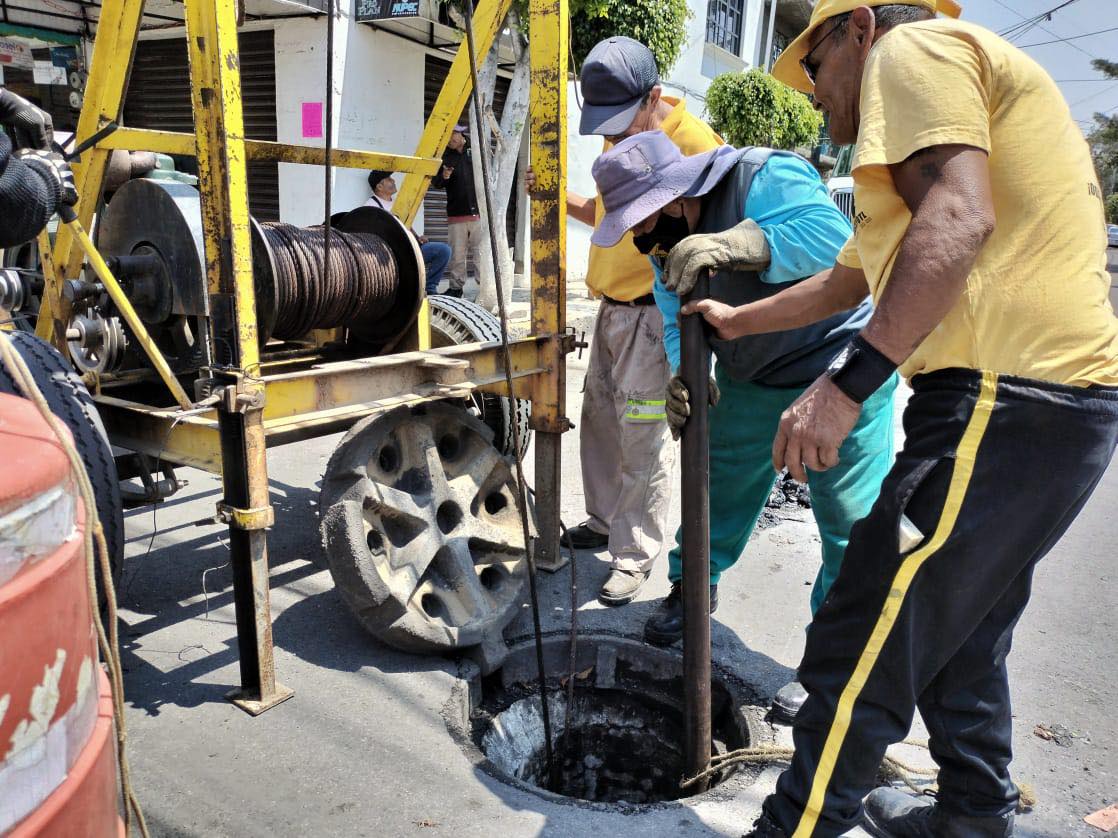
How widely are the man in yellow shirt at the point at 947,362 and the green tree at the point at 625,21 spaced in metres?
7.99

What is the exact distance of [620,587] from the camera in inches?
150

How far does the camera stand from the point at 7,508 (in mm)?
1131

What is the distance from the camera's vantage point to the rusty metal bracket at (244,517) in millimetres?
2746

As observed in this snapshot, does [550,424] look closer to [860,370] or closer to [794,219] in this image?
[794,219]

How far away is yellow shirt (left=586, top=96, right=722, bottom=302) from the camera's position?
12.6ft

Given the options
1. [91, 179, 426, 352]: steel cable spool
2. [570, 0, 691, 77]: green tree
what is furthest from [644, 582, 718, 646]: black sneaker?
[570, 0, 691, 77]: green tree

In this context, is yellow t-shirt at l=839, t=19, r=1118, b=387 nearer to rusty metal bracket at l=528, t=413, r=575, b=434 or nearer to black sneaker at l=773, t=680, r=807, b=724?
black sneaker at l=773, t=680, r=807, b=724

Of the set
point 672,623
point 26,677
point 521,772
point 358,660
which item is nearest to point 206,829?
point 358,660

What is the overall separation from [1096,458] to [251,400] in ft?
7.23

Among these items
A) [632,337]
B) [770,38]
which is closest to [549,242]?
[632,337]

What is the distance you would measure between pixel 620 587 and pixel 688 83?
1588 centimetres

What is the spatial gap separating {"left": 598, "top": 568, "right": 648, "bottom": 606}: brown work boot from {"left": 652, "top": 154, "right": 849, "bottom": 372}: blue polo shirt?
1.40m

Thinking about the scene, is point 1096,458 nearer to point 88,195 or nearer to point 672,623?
point 672,623

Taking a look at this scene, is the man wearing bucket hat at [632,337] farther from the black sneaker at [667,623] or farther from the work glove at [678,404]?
the work glove at [678,404]
